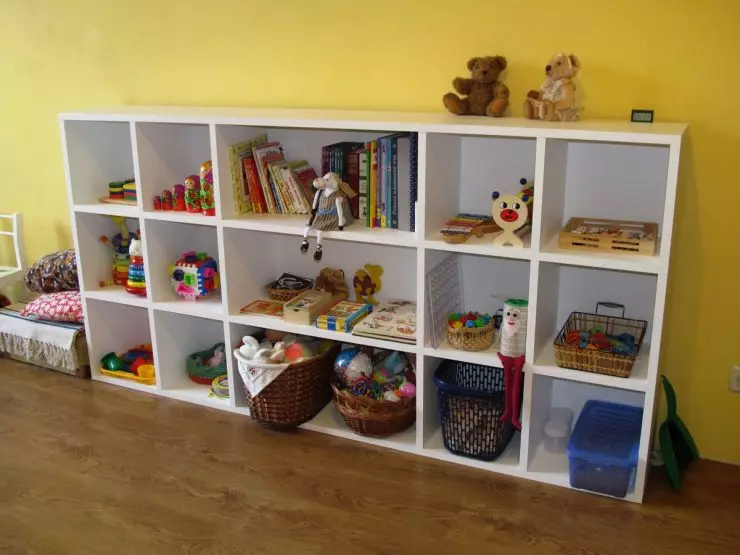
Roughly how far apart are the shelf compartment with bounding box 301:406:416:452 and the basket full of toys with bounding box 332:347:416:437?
0.08ft

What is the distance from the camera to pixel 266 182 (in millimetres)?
2713

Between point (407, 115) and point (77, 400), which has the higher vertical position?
point (407, 115)

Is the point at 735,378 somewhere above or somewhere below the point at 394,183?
below

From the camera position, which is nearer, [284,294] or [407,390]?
[407,390]

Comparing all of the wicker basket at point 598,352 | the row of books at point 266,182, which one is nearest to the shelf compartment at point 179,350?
the row of books at point 266,182

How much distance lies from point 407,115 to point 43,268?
1.86m

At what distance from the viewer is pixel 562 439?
2.48m

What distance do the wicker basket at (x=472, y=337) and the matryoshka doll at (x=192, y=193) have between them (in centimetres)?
104

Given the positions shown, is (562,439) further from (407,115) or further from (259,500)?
(407,115)

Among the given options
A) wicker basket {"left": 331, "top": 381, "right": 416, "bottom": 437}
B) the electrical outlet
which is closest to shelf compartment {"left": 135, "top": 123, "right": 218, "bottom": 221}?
wicker basket {"left": 331, "top": 381, "right": 416, "bottom": 437}

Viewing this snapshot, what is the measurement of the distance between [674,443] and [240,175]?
1.71 m

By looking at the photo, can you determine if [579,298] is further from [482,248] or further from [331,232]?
[331,232]

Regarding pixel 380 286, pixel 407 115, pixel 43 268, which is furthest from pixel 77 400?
pixel 407 115

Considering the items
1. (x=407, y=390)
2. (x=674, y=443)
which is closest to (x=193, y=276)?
(x=407, y=390)
